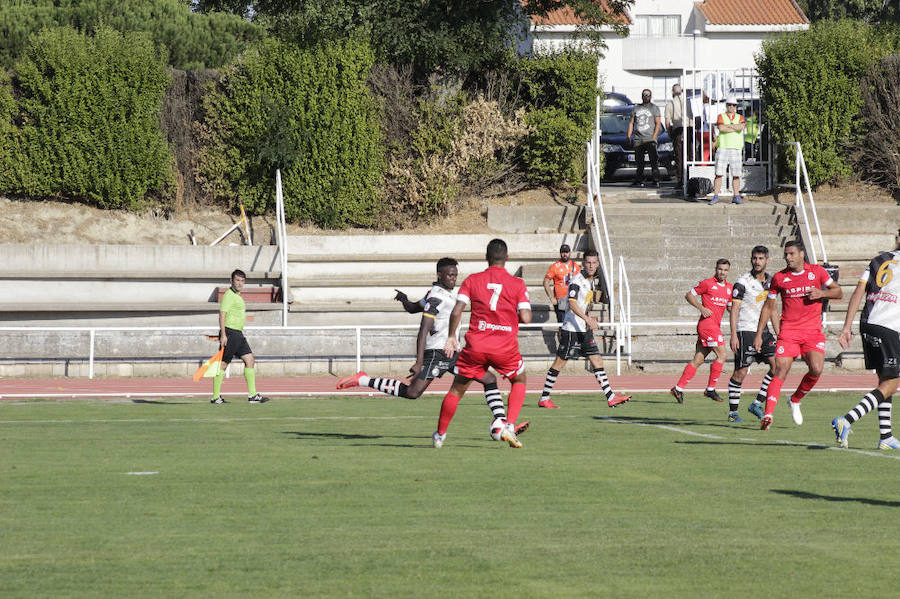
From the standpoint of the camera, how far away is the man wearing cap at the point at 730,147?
27.3 m

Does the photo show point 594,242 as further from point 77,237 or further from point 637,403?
point 77,237

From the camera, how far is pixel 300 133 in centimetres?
2844

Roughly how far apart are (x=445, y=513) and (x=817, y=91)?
2439 cm

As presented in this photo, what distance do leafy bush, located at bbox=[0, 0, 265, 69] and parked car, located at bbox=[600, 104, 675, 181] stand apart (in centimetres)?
1425

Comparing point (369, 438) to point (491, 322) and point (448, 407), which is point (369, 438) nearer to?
point (448, 407)

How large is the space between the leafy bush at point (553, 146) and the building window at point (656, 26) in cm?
4222

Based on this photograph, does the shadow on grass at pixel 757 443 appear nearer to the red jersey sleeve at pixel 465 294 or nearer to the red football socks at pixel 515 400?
the red football socks at pixel 515 400

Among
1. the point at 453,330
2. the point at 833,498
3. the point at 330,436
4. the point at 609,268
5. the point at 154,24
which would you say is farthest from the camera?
the point at 154,24

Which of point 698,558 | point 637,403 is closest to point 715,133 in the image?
point 637,403

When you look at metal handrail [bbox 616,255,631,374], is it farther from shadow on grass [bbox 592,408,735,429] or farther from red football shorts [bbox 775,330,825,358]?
red football shorts [bbox 775,330,825,358]

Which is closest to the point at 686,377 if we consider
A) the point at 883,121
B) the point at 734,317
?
the point at 734,317

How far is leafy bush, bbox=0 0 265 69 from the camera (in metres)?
40.5

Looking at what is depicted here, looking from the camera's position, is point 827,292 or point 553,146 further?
point 553,146

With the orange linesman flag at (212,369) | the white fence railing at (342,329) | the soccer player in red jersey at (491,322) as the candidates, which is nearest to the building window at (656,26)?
the white fence railing at (342,329)
